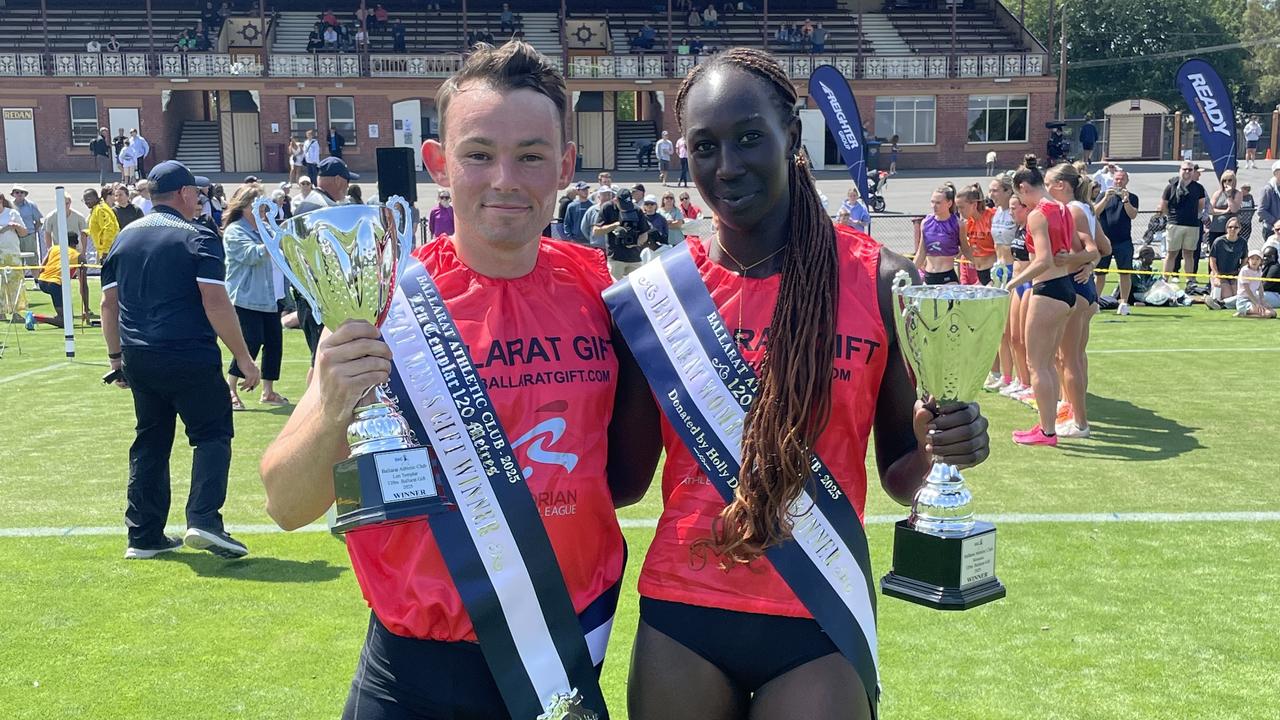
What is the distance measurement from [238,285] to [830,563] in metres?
8.20

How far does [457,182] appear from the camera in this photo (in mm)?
2234

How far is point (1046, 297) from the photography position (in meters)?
8.00

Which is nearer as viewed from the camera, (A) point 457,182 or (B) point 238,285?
(A) point 457,182

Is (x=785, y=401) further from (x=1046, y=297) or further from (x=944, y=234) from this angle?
(x=944, y=234)

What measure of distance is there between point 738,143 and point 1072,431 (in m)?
6.80

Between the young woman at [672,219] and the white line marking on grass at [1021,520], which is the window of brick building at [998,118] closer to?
the young woman at [672,219]


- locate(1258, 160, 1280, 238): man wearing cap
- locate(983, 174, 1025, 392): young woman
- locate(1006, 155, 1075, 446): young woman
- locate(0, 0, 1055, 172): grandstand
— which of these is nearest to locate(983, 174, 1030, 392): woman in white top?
locate(983, 174, 1025, 392): young woman

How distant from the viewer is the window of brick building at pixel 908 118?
4141 cm

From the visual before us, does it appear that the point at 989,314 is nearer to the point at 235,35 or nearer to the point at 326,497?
the point at 326,497

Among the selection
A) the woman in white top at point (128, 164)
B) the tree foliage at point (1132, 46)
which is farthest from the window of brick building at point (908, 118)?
the woman in white top at point (128, 164)

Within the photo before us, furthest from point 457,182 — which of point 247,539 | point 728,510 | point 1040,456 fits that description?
point 1040,456

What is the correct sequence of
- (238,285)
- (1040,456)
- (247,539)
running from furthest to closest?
(238,285)
(1040,456)
(247,539)

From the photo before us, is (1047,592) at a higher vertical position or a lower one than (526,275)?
lower

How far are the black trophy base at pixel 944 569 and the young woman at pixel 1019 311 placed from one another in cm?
643
